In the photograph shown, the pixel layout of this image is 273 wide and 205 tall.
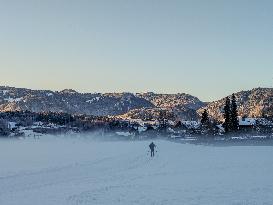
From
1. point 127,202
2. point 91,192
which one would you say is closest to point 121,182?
point 91,192

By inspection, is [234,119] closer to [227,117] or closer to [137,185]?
[227,117]

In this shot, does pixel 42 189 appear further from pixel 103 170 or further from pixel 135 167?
pixel 135 167

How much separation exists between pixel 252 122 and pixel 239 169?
14187 cm

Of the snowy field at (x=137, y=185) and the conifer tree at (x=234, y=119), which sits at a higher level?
the conifer tree at (x=234, y=119)

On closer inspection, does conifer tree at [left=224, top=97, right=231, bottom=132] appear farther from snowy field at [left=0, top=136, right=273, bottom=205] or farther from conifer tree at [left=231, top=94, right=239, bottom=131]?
snowy field at [left=0, top=136, right=273, bottom=205]

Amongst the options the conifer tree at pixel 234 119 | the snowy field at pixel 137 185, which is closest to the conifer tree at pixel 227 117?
the conifer tree at pixel 234 119

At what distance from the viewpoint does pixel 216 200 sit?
72.2 feet

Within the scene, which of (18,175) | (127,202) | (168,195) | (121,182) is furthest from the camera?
(18,175)

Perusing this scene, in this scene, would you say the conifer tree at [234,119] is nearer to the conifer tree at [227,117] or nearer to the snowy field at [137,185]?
the conifer tree at [227,117]

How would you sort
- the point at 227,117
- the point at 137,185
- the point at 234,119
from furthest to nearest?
the point at 227,117 → the point at 234,119 → the point at 137,185

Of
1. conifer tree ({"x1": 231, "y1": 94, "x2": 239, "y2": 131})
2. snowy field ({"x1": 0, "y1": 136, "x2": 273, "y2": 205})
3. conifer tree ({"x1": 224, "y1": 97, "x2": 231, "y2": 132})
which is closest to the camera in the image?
snowy field ({"x1": 0, "y1": 136, "x2": 273, "y2": 205})

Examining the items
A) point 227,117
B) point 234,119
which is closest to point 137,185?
point 234,119

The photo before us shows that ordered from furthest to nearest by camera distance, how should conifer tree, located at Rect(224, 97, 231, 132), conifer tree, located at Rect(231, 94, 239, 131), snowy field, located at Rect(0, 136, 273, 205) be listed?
conifer tree, located at Rect(224, 97, 231, 132) → conifer tree, located at Rect(231, 94, 239, 131) → snowy field, located at Rect(0, 136, 273, 205)

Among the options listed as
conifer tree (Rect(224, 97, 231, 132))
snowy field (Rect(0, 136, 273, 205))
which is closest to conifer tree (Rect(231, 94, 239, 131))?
conifer tree (Rect(224, 97, 231, 132))
